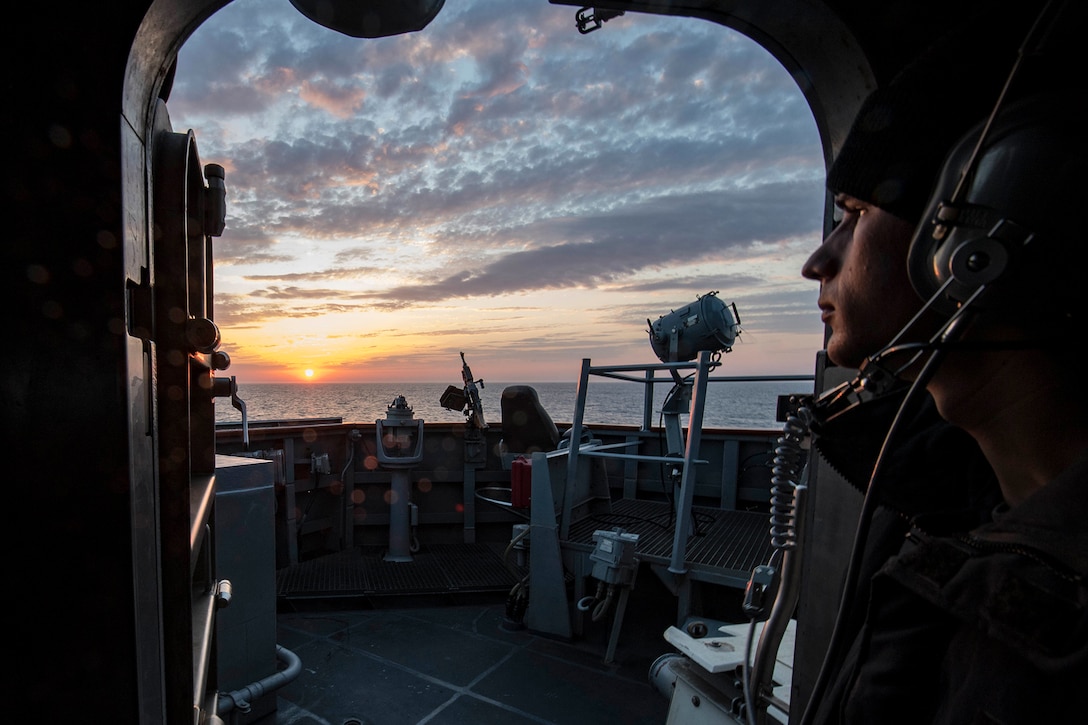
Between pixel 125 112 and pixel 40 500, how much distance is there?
2.03 ft

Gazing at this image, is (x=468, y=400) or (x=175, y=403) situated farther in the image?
(x=468, y=400)

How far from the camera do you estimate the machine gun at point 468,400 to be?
6.55 metres

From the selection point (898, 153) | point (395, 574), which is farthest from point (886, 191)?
point (395, 574)

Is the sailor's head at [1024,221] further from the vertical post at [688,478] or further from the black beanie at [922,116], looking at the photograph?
the vertical post at [688,478]

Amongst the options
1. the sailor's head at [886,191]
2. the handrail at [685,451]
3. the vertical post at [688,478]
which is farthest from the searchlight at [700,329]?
the sailor's head at [886,191]

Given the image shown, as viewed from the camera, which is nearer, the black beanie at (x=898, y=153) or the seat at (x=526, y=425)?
the black beanie at (x=898, y=153)

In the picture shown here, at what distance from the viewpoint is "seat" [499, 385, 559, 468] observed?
6.20 meters

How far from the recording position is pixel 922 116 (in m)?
0.81

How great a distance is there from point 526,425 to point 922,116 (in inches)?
219

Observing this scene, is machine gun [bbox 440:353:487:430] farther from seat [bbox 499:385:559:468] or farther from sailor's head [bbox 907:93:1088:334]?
sailor's head [bbox 907:93:1088:334]

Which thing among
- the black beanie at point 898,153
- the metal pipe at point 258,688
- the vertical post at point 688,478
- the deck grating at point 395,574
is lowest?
the deck grating at point 395,574

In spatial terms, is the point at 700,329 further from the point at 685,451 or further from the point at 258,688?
the point at 258,688

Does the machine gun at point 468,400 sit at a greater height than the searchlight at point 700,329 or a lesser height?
lesser

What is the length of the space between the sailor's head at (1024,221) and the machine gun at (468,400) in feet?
19.4
